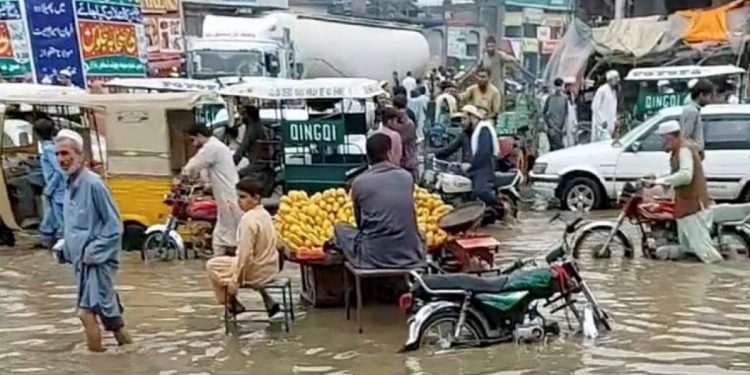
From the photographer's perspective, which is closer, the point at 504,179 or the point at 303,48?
the point at 504,179

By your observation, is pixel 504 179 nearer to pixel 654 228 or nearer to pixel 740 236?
pixel 654 228

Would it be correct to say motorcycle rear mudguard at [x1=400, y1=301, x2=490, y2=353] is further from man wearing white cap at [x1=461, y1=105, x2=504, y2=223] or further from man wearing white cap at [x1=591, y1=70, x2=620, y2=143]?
man wearing white cap at [x1=591, y1=70, x2=620, y2=143]

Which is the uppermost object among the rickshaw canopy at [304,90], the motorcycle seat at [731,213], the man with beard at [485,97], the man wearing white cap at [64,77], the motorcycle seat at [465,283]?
the man wearing white cap at [64,77]

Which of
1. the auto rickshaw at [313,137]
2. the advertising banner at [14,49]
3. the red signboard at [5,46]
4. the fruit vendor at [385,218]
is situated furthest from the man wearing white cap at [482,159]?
the red signboard at [5,46]

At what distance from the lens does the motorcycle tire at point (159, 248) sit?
13180 millimetres

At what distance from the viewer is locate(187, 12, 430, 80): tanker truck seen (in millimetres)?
26906

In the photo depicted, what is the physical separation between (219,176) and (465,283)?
13.7ft

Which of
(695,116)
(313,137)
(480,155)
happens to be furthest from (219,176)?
(695,116)

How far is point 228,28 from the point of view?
93.2 feet

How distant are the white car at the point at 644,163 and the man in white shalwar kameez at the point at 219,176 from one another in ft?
22.9

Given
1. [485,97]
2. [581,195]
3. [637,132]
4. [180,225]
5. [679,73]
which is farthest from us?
[679,73]

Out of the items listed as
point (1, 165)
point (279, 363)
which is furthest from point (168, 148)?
point (279, 363)

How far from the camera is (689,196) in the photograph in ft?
39.7

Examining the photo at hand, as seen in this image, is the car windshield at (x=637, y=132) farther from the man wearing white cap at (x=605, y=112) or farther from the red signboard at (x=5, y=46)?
the red signboard at (x=5, y=46)
